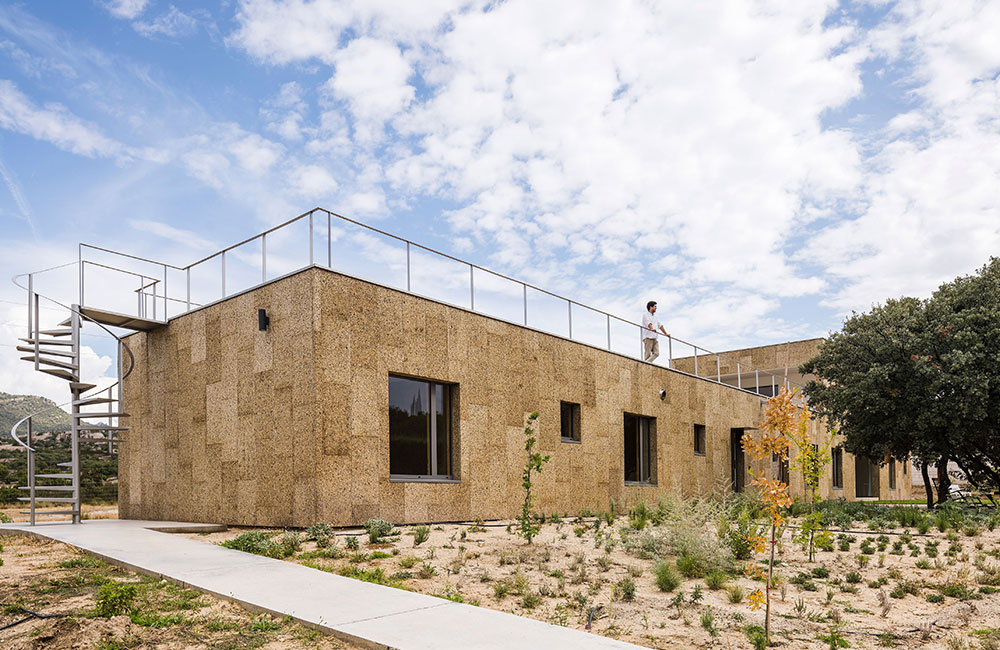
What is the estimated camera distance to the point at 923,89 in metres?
12.1

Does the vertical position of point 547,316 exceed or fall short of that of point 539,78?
it falls short

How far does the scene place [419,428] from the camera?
12.7 metres

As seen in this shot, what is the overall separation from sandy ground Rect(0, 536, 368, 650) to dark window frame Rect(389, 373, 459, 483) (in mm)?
5766

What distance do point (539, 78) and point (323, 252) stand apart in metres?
4.30

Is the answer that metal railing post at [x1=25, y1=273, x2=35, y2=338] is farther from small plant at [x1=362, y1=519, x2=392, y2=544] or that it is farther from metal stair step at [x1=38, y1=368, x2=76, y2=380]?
small plant at [x1=362, y1=519, x2=392, y2=544]

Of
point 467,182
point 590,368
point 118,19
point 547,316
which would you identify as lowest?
point 590,368

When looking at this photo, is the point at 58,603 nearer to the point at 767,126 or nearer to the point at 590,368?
the point at 767,126

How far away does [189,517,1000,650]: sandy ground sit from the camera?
5.69m

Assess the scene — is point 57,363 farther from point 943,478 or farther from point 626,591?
point 943,478

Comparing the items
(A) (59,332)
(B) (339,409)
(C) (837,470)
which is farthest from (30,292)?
(C) (837,470)

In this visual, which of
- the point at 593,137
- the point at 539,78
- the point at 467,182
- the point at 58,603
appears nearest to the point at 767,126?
the point at 593,137

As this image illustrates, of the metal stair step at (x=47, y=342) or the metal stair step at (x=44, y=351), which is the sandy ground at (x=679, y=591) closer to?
the metal stair step at (x=44, y=351)

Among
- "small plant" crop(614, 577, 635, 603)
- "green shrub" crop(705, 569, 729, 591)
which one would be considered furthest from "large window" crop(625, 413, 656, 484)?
"small plant" crop(614, 577, 635, 603)

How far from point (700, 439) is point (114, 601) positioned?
18.4 meters
